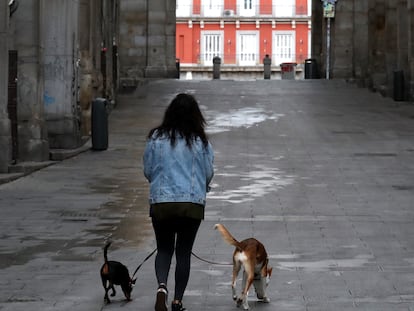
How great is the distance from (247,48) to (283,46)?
2.61m

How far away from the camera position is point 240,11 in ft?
282

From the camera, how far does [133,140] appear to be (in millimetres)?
26984

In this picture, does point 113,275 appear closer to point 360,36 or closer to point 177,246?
point 177,246

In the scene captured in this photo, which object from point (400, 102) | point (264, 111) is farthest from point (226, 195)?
point (400, 102)

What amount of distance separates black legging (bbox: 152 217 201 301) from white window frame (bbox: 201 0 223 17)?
77.3 meters

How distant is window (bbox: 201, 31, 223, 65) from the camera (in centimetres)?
8469

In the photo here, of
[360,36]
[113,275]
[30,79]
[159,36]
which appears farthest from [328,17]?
[113,275]

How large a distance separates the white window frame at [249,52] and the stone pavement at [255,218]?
54.2m

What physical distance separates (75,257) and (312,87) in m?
30.5

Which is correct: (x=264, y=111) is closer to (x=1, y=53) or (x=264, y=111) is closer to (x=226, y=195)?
(x=1, y=53)

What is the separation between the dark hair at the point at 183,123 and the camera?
8898 mm

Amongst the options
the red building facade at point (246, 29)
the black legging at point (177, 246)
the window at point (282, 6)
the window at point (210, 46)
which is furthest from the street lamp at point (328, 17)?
the black legging at point (177, 246)

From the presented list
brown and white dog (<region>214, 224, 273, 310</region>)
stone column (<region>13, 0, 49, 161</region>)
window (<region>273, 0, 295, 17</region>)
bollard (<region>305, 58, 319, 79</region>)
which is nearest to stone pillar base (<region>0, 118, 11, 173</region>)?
stone column (<region>13, 0, 49, 161</region>)

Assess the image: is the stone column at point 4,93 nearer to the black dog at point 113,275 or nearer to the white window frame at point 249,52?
the black dog at point 113,275
